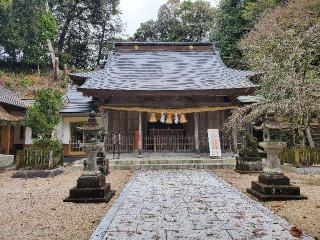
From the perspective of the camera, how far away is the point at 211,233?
4941 mm

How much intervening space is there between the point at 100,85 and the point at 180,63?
644 centimetres

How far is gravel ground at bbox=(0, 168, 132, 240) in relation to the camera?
516cm

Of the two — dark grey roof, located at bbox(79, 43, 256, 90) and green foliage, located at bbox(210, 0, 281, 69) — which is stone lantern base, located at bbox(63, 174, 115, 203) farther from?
green foliage, located at bbox(210, 0, 281, 69)

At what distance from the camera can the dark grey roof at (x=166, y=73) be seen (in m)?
16.5

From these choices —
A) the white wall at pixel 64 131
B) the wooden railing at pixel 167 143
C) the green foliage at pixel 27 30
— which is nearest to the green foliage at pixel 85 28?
the green foliage at pixel 27 30

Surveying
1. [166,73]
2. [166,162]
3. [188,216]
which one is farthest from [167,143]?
[188,216]

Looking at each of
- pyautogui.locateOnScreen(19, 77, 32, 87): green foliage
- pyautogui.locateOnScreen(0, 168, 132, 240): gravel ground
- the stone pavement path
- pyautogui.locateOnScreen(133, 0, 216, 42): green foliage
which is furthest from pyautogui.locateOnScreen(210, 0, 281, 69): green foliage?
pyautogui.locateOnScreen(0, 168, 132, 240): gravel ground

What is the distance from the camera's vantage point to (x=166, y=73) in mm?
Answer: 18812

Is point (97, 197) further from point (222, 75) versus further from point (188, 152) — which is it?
point (222, 75)

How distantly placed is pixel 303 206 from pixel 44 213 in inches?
217

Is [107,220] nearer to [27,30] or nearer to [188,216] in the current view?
[188,216]

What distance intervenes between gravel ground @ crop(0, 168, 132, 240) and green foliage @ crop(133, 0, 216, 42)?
3434 cm

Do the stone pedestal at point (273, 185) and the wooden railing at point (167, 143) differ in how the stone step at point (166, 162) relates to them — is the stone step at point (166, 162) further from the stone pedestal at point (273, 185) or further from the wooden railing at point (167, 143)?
the stone pedestal at point (273, 185)

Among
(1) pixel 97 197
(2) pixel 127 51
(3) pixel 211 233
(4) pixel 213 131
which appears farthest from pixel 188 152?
(3) pixel 211 233
